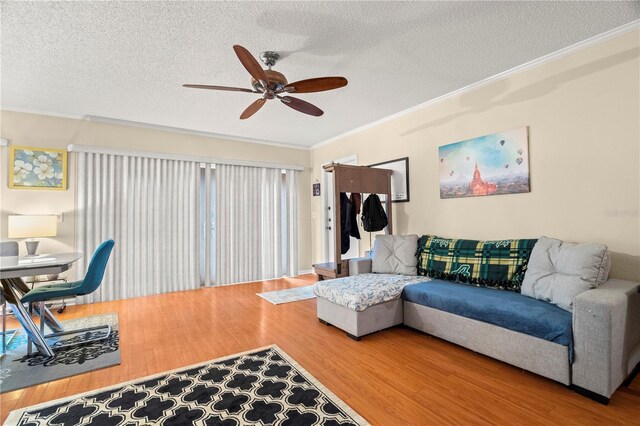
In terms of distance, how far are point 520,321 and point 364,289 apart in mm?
1304

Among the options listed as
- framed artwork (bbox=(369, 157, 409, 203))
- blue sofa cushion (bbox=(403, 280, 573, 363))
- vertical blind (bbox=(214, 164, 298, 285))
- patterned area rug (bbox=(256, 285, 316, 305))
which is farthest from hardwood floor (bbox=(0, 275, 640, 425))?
framed artwork (bbox=(369, 157, 409, 203))

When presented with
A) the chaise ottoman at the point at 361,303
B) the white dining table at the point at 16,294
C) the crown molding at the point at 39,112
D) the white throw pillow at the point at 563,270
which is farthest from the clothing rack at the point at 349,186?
the crown molding at the point at 39,112

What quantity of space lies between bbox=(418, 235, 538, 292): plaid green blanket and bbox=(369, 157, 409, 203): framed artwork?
0.86m

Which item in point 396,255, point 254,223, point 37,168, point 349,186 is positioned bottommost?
point 396,255

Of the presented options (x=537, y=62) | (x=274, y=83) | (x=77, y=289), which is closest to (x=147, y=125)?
(x=77, y=289)

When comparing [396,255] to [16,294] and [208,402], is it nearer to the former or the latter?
[208,402]

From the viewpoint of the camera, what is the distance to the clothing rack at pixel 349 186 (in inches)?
151

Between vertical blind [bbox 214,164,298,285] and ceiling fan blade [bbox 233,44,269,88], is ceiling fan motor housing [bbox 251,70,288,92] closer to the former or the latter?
ceiling fan blade [bbox 233,44,269,88]

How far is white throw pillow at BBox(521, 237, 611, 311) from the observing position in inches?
86.9

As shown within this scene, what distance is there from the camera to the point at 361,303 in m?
2.83

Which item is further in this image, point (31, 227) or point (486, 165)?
point (31, 227)

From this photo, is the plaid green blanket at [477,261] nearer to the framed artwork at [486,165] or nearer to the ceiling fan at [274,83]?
the framed artwork at [486,165]

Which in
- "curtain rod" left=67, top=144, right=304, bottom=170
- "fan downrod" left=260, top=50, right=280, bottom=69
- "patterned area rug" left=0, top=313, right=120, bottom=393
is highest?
"fan downrod" left=260, top=50, right=280, bottom=69

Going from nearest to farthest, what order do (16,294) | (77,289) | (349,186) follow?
1. (16,294)
2. (77,289)
3. (349,186)
